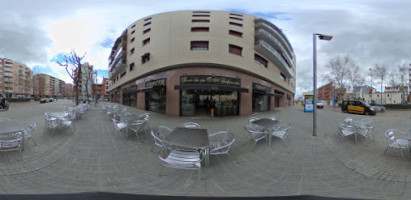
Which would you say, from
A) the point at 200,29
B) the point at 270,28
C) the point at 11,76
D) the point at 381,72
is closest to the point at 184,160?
the point at 200,29

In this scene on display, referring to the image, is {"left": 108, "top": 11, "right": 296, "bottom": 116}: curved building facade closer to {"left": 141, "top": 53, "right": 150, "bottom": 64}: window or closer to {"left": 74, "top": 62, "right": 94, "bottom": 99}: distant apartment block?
{"left": 141, "top": 53, "right": 150, "bottom": 64}: window

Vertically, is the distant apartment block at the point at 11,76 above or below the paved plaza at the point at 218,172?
above

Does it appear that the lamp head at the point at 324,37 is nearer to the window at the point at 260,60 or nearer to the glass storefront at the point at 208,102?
the glass storefront at the point at 208,102

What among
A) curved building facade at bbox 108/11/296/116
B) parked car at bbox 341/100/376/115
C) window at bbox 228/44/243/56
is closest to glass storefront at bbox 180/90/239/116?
curved building facade at bbox 108/11/296/116

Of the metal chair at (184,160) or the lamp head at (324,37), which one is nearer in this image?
the metal chair at (184,160)

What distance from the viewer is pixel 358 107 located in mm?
17016

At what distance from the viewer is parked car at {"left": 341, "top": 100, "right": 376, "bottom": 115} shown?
15.9 meters

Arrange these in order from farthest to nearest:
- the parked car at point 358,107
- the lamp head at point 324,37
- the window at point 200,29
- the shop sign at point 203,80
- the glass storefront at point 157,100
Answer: the parked car at point 358,107
the glass storefront at point 157,100
the window at point 200,29
the shop sign at point 203,80
the lamp head at point 324,37

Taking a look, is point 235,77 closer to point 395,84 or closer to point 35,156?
point 35,156

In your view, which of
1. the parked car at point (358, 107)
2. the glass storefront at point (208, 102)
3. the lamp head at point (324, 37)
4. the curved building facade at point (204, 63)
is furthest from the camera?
the parked car at point (358, 107)

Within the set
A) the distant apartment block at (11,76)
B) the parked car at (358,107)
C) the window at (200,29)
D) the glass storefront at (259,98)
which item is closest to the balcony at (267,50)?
the glass storefront at (259,98)

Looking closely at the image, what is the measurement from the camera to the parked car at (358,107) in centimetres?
1585

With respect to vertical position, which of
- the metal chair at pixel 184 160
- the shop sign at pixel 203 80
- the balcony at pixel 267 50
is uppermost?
the balcony at pixel 267 50

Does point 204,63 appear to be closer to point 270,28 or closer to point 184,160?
point 184,160
